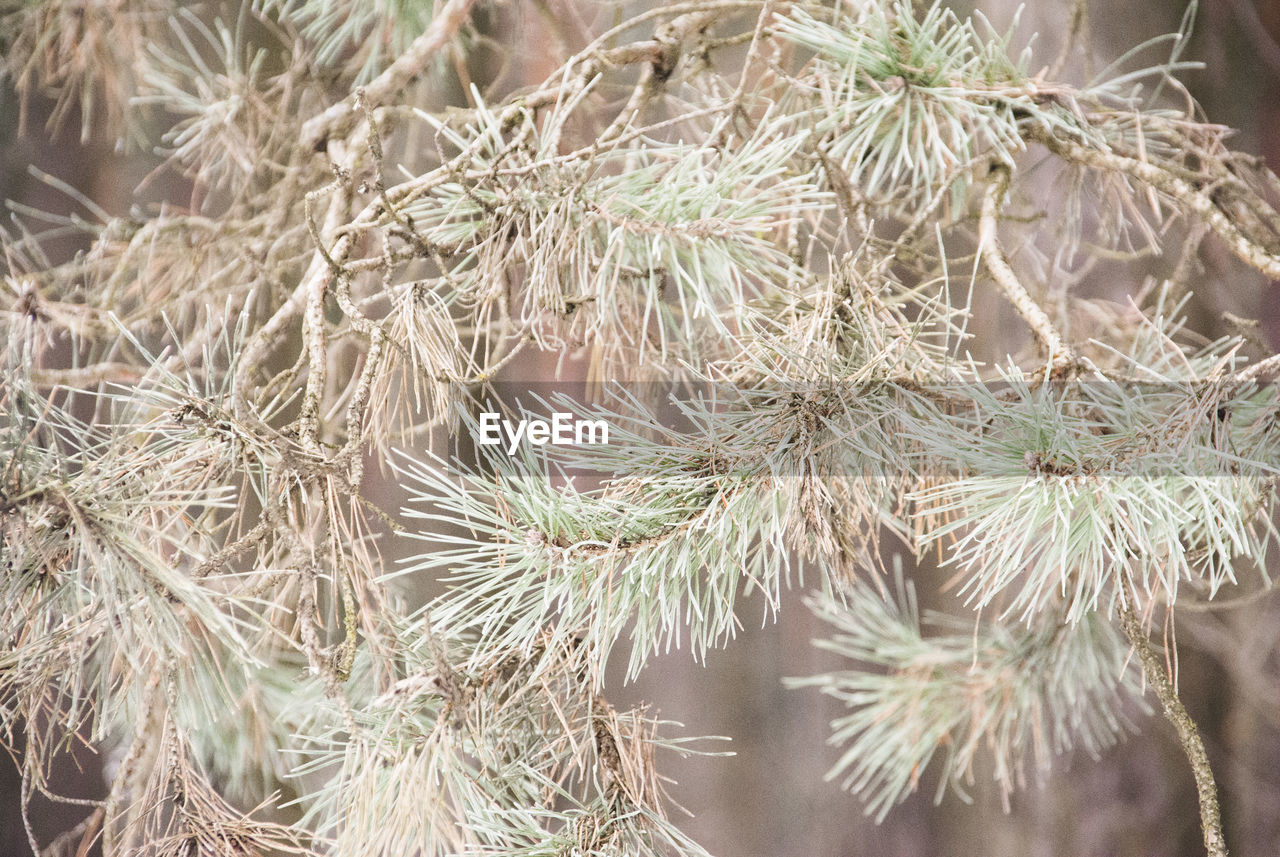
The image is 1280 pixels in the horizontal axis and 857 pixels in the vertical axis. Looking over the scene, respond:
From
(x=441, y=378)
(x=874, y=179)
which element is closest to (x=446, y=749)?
(x=441, y=378)

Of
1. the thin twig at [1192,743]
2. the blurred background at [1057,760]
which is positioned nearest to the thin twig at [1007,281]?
the thin twig at [1192,743]

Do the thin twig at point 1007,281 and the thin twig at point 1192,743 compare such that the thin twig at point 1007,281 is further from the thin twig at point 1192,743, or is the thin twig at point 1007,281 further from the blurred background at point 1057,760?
the blurred background at point 1057,760

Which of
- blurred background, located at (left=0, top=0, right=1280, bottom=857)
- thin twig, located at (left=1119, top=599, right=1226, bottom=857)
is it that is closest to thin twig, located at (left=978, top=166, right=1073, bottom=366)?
thin twig, located at (left=1119, top=599, right=1226, bottom=857)

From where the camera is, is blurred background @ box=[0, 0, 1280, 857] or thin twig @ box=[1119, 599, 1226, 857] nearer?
thin twig @ box=[1119, 599, 1226, 857]

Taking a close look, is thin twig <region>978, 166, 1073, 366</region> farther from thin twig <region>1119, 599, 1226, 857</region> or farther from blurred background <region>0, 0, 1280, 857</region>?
blurred background <region>0, 0, 1280, 857</region>

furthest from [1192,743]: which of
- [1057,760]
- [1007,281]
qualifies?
[1057,760]

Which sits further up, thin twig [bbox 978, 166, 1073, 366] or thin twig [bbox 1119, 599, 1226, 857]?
thin twig [bbox 978, 166, 1073, 366]

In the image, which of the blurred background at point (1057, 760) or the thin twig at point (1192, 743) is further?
the blurred background at point (1057, 760)

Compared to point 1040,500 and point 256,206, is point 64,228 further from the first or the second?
point 1040,500

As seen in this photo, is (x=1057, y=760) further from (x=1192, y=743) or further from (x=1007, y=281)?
(x=1007, y=281)
